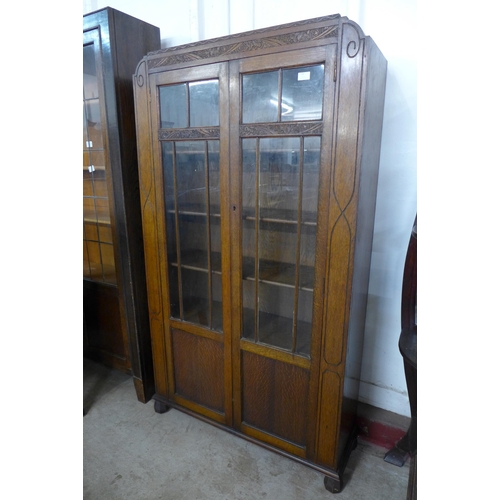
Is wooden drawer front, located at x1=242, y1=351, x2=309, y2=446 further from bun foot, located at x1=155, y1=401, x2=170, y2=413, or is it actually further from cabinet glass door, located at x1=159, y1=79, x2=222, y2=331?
bun foot, located at x1=155, y1=401, x2=170, y2=413

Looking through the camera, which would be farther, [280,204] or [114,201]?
[114,201]

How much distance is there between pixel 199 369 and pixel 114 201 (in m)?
0.99

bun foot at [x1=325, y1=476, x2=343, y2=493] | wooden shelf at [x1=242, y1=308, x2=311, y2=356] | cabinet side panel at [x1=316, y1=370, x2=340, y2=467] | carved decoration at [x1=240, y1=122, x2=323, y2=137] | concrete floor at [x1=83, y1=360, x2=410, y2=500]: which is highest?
carved decoration at [x1=240, y1=122, x2=323, y2=137]

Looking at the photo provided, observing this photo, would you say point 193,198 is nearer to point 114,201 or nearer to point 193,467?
point 114,201

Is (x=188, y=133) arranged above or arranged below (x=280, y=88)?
below

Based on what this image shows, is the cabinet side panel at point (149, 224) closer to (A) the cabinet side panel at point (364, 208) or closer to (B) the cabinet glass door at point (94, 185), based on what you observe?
(B) the cabinet glass door at point (94, 185)

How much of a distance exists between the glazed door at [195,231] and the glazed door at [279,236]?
72 millimetres

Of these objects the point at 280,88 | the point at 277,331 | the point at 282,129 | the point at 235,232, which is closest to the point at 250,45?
the point at 280,88

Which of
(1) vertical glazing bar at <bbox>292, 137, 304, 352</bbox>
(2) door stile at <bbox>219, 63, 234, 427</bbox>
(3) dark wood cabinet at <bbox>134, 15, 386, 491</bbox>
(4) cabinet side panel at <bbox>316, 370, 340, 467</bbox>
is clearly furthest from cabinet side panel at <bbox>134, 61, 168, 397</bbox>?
(4) cabinet side panel at <bbox>316, 370, 340, 467</bbox>

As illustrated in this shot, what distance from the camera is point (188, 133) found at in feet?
4.86

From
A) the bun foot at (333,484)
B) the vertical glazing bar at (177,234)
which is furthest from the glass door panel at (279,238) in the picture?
the bun foot at (333,484)

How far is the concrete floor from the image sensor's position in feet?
4.91
